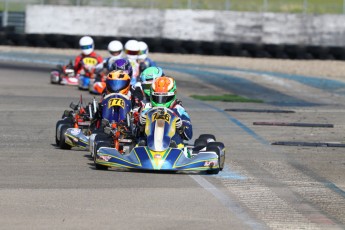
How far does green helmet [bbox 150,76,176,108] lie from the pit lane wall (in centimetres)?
2182

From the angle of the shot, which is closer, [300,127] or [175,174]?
[175,174]

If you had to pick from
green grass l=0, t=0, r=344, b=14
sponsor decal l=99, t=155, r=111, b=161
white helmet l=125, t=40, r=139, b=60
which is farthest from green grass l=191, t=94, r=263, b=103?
green grass l=0, t=0, r=344, b=14

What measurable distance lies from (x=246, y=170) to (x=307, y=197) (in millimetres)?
1887

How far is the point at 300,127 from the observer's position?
1656 cm

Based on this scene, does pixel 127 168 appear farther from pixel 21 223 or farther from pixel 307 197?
pixel 21 223

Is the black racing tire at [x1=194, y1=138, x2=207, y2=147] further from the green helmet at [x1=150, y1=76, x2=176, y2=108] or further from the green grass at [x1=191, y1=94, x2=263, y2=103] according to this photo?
the green grass at [x1=191, y1=94, x2=263, y2=103]

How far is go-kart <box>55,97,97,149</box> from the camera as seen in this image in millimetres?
13195

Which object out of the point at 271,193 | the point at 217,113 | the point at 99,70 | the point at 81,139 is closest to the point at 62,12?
the point at 99,70

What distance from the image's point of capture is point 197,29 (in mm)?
37500

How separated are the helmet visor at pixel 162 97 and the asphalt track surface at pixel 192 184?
1049 mm

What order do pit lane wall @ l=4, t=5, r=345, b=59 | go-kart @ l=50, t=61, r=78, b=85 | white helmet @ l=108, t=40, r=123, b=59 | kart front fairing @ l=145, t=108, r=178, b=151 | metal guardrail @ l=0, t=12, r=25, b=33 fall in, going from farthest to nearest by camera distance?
metal guardrail @ l=0, t=12, r=25, b=33 < pit lane wall @ l=4, t=5, r=345, b=59 < go-kart @ l=50, t=61, r=78, b=85 < white helmet @ l=108, t=40, r=123, b=59 < kart front fairing @ l=145, t=108, r=178, b=151

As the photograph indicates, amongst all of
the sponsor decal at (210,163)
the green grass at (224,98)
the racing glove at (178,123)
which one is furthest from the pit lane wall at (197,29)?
the sponsor decal at (210,163)

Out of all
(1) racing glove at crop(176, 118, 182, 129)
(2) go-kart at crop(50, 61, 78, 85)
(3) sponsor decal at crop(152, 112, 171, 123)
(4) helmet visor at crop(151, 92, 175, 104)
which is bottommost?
(2) go-kart at crop(50, 61, 78, 85)

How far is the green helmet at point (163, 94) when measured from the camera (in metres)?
12.1
